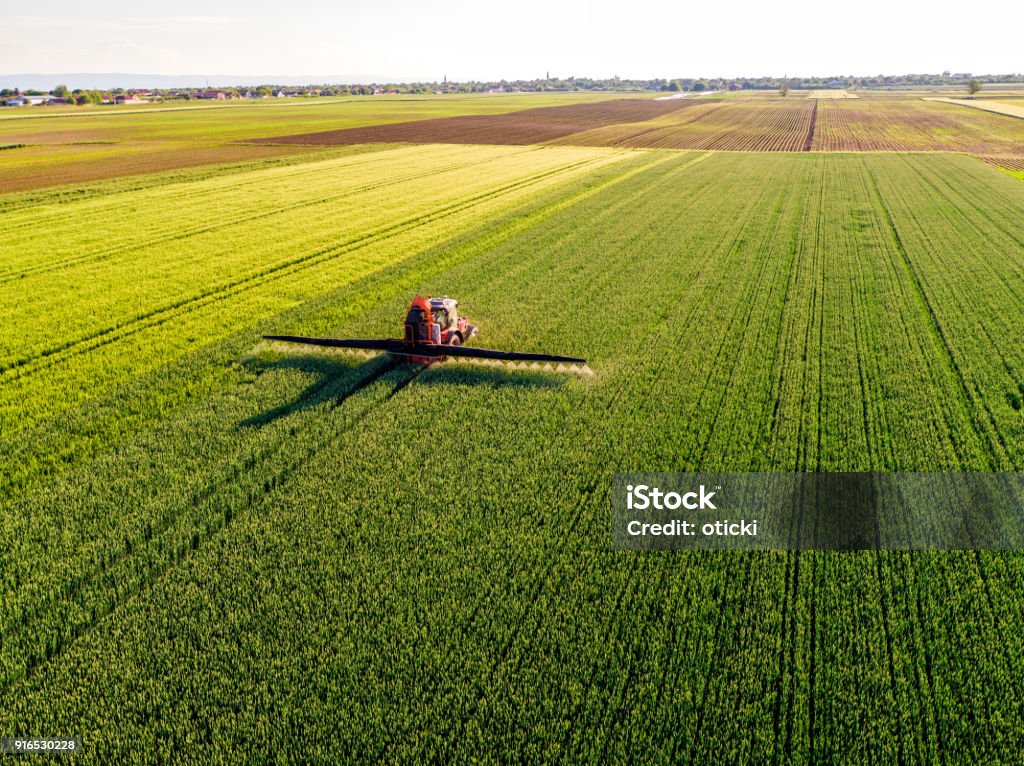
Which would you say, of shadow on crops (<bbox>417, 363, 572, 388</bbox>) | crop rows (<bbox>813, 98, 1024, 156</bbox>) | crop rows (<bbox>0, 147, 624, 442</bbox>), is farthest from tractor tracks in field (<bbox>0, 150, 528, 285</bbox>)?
crop rows (<bbox>813, 98, 1024, 156</bbox>)

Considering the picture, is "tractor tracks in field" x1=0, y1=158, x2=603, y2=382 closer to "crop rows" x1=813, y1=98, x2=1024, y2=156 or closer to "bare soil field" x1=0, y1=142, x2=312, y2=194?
"bare soil field" x1=0, y1=142, x2=312, y2=194

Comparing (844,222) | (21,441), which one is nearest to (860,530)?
(21,441)

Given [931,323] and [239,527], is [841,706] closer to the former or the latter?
[239,527]

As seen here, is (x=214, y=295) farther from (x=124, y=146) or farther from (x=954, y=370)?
(x=124, y=146)

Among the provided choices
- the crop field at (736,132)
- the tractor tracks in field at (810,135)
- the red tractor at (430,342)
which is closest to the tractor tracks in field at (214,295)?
the red tractor at (430,342)

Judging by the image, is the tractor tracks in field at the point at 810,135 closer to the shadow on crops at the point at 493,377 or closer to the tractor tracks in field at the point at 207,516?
the shadow on crops at the point at 493,377
